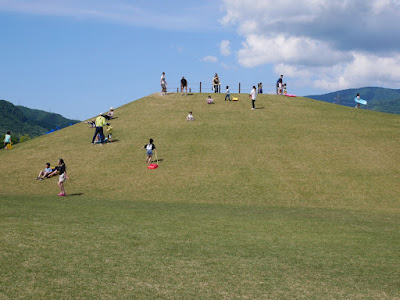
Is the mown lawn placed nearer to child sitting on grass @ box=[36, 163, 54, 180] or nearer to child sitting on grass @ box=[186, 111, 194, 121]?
child sitting on grass @ box=[36, 163, 54, 180]

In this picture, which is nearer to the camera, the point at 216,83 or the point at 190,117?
the point at 190,117

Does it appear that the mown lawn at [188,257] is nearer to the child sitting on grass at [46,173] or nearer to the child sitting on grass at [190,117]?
the child sitting on grass at [46,173]

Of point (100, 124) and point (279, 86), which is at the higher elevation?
point (279, 86)

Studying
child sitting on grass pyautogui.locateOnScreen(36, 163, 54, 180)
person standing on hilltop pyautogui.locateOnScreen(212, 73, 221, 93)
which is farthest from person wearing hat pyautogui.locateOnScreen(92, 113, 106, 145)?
person standing on hilltop pyautogui.locateOnScreen(212, 73, 221, 93)

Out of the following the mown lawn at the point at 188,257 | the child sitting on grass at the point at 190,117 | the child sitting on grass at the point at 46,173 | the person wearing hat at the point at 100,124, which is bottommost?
the mown lawn at the point at 188,257

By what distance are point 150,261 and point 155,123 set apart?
3337 centimetres

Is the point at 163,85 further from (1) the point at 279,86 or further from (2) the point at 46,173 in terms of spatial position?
(2) the point at 46,173

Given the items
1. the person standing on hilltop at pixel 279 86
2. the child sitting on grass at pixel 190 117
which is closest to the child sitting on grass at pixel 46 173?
the child sitting on grass at pixel 190 117

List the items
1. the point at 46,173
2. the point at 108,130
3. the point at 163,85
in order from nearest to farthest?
the point at 46,173, the point at 108,130, the point at 163,85

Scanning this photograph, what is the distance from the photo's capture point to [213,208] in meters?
19.8

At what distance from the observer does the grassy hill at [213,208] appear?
839 centimetres

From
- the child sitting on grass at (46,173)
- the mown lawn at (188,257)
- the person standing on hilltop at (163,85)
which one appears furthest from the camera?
the person standing on hilltop at (163,85)

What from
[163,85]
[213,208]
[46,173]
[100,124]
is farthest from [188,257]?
[163,85]

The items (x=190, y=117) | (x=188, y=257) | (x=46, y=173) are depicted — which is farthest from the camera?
(x=190, y=117)
